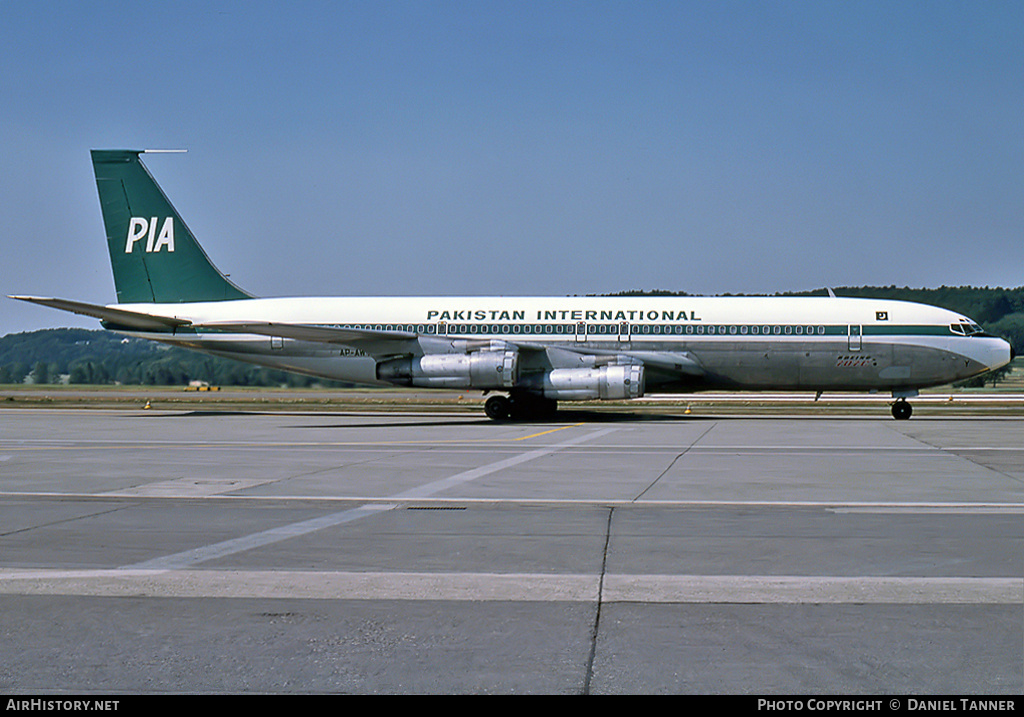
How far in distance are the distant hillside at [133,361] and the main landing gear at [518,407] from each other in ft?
23.0

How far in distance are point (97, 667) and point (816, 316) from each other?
29268 mm

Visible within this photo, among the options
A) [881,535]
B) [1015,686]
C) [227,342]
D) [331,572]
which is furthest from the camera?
[227,342]

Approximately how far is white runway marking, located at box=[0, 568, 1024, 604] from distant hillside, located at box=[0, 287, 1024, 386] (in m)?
28.3

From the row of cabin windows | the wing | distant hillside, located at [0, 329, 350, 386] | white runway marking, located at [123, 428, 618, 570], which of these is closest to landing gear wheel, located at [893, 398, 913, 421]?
the row of cabin windows

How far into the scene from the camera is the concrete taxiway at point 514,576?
17.7 feet

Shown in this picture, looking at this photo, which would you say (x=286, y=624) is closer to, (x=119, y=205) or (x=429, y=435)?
(x=429, y=435)

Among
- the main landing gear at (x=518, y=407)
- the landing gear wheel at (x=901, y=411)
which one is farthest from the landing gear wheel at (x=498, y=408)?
the landing gear wheel at (x=901, y=411)

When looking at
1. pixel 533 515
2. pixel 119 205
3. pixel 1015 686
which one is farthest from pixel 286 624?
pixel 119 205

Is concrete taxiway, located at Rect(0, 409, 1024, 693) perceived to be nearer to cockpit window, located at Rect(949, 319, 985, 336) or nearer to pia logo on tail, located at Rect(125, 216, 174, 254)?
cockpit window, located at Rect(949, 319, 985, 336)

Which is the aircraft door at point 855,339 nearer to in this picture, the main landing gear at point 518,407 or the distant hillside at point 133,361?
the distant hillside at point 133,361

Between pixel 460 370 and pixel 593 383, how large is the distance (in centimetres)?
445

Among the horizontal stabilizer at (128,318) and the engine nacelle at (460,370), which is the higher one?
the horizontal stabilizer at (128,318)

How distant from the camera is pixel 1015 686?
5012mm

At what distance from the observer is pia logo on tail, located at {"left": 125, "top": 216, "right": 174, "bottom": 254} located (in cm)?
3650
